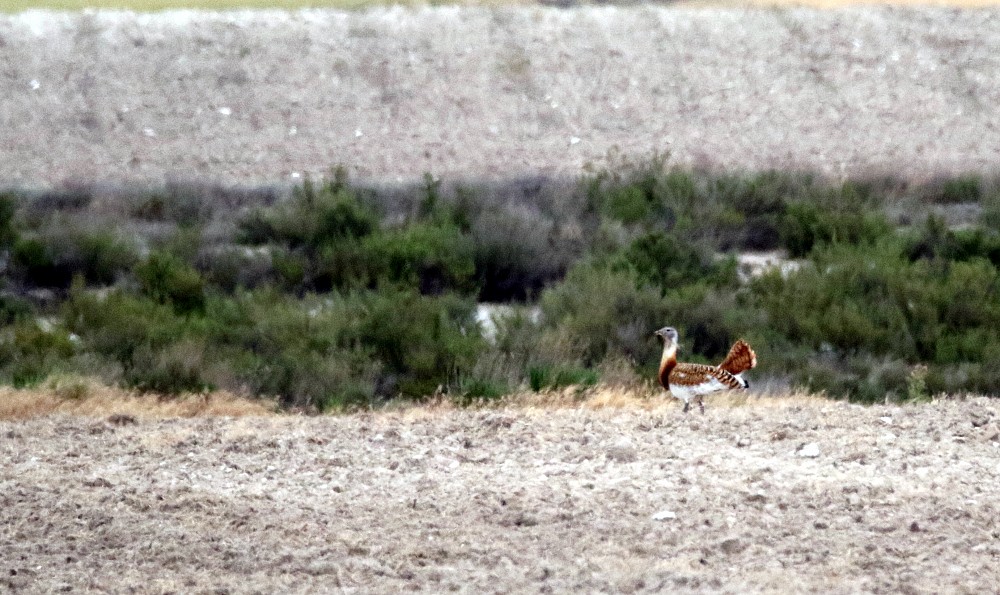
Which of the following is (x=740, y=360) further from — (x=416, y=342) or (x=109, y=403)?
(x=416, y=342)

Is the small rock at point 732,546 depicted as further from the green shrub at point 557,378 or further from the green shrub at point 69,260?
the green shrub at point 69,260

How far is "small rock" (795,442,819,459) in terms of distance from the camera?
1032 centimetres

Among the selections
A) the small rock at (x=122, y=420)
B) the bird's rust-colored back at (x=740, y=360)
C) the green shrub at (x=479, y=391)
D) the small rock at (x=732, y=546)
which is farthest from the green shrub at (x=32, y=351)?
the small rock at (x=732, y=546)

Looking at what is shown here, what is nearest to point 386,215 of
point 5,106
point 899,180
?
point 899,180

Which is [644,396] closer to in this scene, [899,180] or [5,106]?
[899,180]

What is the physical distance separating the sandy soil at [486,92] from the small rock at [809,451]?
25890 millimetres

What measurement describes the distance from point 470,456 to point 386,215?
19.2m

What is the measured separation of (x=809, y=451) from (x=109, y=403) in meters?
5.94

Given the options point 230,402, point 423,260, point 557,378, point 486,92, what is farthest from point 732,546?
point 486,92

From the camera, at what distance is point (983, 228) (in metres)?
27.3

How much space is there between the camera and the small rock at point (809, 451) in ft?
33.9

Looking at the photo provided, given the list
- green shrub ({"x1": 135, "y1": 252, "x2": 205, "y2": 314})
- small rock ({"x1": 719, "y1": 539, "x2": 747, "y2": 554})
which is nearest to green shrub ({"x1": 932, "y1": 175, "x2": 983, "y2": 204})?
green shrub ({"x1": 135, "y1": 252, "x2": 205, "y2": 314})

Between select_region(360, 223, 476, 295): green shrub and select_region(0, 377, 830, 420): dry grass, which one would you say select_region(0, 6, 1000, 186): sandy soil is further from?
select_region(0, 377, 830, 420): dry grass

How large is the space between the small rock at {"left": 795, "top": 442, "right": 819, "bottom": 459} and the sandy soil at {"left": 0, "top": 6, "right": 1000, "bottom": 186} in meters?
25.9
